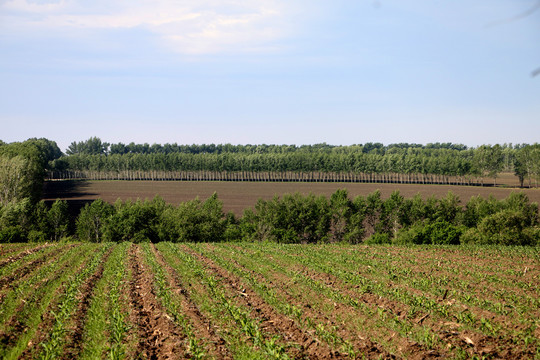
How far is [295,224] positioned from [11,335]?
219 ft

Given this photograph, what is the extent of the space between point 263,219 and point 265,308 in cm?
5957

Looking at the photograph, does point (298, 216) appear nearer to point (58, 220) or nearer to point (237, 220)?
point (237, 220)

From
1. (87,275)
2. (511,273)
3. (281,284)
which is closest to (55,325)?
(87,275)

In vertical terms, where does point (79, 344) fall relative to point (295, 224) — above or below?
above

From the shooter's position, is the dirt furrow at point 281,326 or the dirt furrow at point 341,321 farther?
the dirt furrow at point 341,321

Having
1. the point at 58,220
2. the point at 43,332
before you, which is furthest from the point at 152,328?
the point at 58,220

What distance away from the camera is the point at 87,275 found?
949 inches

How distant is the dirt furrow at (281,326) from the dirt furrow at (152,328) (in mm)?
3302

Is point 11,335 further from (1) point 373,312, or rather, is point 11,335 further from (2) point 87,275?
(1) point 373,312

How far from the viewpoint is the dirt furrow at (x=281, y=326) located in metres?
12.9

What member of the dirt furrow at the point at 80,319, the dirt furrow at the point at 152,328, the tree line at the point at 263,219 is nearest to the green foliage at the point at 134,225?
the tree line at the point at 263,219

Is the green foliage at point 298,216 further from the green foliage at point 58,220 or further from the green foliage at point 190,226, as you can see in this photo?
the green foliage at point 58,220

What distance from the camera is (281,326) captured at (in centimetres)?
1534

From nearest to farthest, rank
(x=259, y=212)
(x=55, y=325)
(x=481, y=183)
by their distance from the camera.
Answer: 1. (x=55, y=325)
2. (x=259, y=212)
3. (x=481, y=183)
